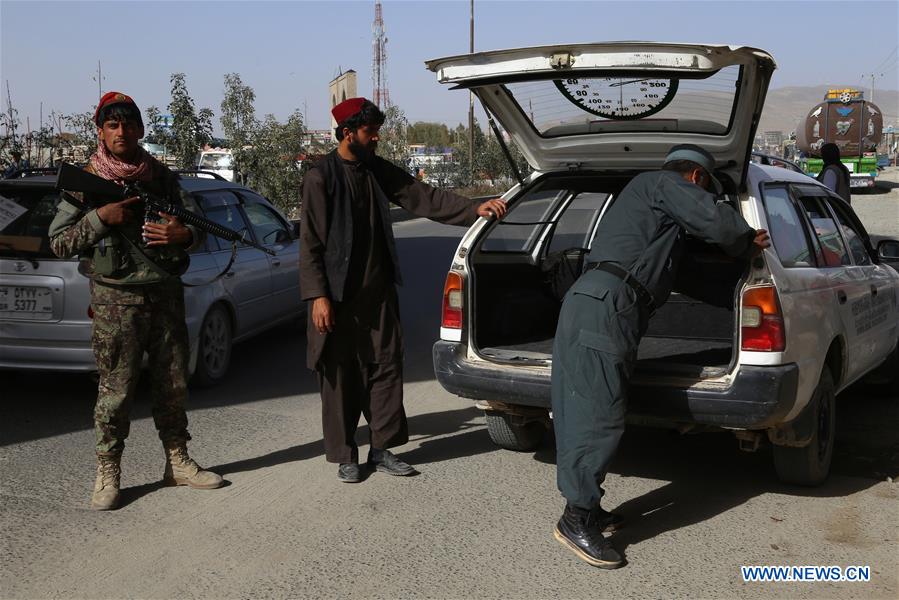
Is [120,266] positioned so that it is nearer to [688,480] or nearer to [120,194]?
[120,194]

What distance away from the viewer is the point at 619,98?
4914 mm

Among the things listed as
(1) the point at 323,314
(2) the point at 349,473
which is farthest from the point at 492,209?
(2) the point at 349,473

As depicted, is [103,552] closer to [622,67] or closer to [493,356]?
[493,356]

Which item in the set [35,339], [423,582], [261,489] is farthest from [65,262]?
[423,582]

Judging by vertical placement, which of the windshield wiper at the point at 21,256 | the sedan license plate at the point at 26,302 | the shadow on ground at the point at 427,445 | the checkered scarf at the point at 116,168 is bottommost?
the shadow on ground at the point at 427,445

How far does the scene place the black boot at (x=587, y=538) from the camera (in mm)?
3953

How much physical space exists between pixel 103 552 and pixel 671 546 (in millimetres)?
2518

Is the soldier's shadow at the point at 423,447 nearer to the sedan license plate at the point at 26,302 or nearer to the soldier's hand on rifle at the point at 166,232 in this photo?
the soldier's hand on rifle at the point at 166,232

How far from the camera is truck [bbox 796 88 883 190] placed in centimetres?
3581

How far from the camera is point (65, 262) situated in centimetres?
615

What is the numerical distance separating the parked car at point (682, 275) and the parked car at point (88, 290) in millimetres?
1845

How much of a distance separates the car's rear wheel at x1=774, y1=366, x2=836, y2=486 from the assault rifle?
315 centimetres

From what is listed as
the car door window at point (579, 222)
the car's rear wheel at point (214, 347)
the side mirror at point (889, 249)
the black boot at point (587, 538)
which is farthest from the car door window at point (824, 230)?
the car's rear wheel at point (214, 347)

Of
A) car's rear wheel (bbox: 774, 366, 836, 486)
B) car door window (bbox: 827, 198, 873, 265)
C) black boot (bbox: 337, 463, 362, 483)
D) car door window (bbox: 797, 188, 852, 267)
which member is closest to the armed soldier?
black boot (bbox: 337, 463, 362, 483)
